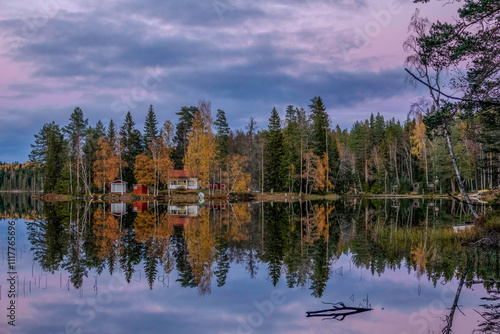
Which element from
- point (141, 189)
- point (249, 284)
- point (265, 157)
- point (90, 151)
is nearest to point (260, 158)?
point (265, 157)

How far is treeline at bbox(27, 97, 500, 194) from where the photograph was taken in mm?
54312

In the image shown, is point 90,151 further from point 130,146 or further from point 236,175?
point 236,175

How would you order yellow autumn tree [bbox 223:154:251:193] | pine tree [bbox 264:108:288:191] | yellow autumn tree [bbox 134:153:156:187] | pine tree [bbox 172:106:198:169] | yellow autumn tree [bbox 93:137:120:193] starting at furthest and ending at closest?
1. pine tree [bbox 172:106:198:169]
2. pine tree [bbox 264:108:288:191]
3. yellow autumn tree [bbox 93:137:120:193]
4. yellow autumn tree [bbox 134:153:156:187]
5. yellow autumn tree [bbox 223:154:251:193]

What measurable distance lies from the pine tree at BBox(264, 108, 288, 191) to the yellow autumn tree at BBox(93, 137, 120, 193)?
23.7m

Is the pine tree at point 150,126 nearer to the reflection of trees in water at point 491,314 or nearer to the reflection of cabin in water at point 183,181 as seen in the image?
the reflection of cabin in water at point 183,181

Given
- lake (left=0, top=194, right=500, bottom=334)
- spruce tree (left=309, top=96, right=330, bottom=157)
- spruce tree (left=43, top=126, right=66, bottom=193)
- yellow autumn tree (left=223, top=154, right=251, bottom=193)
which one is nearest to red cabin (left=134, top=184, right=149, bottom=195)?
spruce tree (left=43, top=126, right=66, bottom=193)

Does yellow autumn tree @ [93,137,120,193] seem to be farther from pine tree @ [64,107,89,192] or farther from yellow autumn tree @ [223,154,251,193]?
yellow autumn tree @ [223,154,251,193]

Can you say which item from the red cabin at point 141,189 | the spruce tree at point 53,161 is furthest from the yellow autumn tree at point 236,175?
the spruce tree at point 53,161

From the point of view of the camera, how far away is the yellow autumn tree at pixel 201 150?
165 ft

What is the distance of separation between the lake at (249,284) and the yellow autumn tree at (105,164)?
42.9m

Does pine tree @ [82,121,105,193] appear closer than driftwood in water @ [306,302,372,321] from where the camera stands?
No

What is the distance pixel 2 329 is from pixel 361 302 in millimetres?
7795

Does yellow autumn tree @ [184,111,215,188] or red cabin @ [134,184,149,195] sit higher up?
yellow autumn tree @ [184,111,215,188]

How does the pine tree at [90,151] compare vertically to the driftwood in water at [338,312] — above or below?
above
